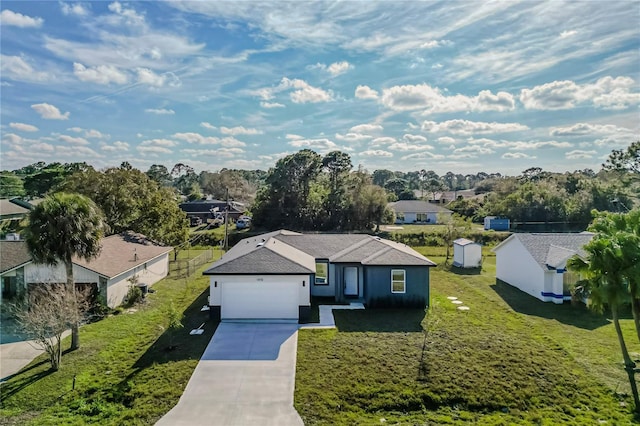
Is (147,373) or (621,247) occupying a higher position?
(621,247)

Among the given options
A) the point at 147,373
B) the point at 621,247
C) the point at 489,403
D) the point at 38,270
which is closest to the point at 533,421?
the point at 489,403

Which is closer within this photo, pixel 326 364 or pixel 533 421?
pixel 533 421

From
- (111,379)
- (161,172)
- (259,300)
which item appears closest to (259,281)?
(259,300)

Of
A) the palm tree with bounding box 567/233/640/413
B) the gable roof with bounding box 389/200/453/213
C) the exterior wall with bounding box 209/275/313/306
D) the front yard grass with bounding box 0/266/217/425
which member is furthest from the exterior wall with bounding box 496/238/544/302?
the gable roof with bounding box 389/200/453/213

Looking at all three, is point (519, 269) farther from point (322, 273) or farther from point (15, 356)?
point (15, 356)

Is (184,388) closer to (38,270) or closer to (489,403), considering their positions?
(489,403)

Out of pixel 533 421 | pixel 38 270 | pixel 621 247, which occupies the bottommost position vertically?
pixel 533 421

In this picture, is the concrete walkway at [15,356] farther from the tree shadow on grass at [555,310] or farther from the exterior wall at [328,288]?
the tree shadow on grass at [555,310]
